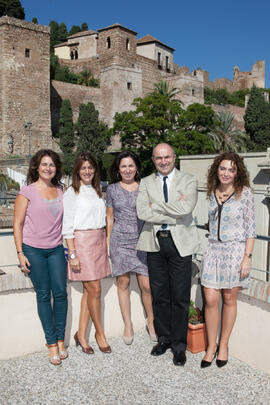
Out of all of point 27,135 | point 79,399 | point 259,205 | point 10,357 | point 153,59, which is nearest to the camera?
point 79,399

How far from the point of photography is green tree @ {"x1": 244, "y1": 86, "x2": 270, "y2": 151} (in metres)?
42.3

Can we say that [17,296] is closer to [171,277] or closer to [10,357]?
[10,357]

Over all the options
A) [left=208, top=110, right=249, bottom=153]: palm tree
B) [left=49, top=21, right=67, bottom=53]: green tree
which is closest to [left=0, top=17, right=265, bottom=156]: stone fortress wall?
[left=49, top=21, right=67, bottom=53]: green tree

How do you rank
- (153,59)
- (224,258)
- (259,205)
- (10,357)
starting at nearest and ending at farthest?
(224,258) < (10,357) < (259,205) < (153,59)

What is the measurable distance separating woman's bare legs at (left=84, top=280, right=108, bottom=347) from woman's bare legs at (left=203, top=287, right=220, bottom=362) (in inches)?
38.3

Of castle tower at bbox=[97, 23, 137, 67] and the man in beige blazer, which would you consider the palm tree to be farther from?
the man in beige blazer

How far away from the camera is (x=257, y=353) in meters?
3.59

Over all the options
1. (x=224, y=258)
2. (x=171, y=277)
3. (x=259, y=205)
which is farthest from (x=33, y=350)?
(x=259, y=205)

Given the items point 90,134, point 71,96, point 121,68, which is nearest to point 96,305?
point 90,134

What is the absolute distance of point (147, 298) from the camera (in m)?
4.02

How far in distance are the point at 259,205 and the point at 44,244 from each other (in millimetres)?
12081

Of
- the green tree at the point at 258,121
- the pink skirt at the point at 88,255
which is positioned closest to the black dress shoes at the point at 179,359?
the pink skirt at the point at 88,255

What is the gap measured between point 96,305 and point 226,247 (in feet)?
4.34

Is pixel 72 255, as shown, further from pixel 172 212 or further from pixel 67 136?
pixel 67 136
